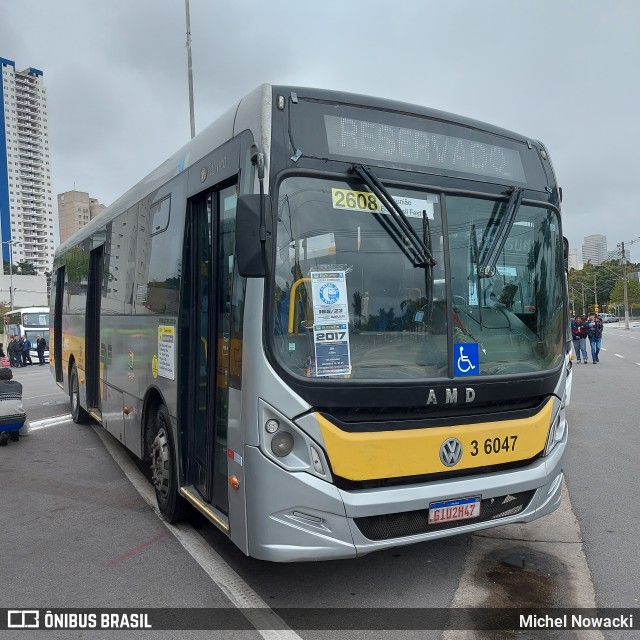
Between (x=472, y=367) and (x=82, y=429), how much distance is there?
8.03 meters

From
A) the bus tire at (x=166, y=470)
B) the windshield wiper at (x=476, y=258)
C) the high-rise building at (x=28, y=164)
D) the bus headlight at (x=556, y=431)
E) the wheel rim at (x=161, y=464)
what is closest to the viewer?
the windshield wiper at (x=476, y=258)

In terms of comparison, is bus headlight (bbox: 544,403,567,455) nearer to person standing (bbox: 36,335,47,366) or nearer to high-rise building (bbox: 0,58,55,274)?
person standing (bbox: 36,335,47,366)

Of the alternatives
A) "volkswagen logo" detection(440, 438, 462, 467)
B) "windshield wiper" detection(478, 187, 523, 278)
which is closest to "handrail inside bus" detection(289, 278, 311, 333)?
"volkswagen logo" detection(440, 438, 462, 467)

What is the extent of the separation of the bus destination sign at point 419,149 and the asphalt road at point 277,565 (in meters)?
2.87

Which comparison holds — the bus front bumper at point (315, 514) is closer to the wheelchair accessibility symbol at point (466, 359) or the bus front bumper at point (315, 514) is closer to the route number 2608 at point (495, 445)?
the route number 2608 at point (495, 445)

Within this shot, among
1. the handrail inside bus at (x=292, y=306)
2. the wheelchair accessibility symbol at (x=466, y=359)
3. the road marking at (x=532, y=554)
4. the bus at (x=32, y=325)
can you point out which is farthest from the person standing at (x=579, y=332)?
the bus at (x=32, y=325)

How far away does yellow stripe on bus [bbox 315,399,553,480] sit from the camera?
3639 millimetres

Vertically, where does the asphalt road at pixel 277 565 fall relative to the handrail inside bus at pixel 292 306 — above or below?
below

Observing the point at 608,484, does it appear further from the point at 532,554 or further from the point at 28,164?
the point at 28,164

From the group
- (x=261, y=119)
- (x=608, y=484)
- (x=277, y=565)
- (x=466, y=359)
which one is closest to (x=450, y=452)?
(x=466, y=359)

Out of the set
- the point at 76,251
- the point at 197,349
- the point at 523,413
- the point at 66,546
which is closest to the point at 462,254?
the point at 523,413

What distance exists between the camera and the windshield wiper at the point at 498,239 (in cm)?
424

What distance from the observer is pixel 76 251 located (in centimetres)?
1034

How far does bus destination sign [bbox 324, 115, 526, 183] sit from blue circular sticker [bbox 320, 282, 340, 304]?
33.8 inches
